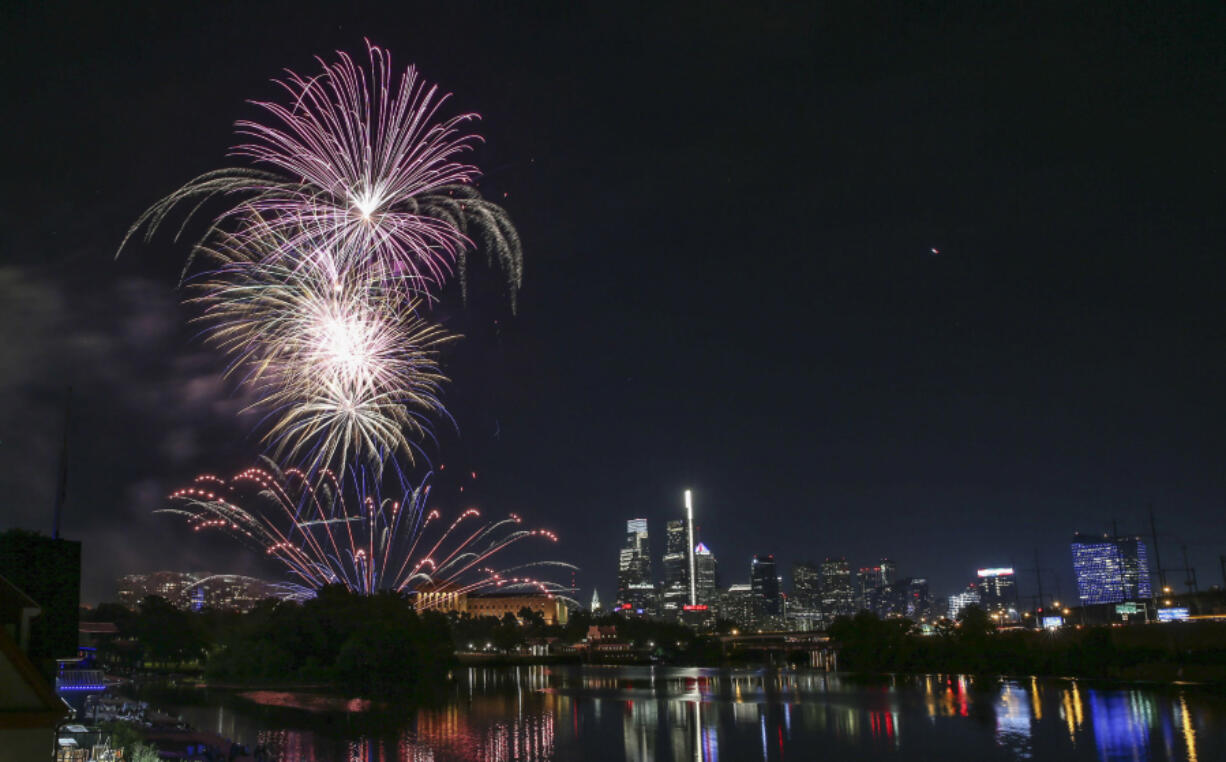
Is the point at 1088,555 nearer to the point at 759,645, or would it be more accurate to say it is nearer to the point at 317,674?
the point at 759,645

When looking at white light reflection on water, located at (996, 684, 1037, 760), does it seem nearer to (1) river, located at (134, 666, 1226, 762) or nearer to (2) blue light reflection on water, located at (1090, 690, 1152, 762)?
(1) river, located at (134, 666, 1226, 762)

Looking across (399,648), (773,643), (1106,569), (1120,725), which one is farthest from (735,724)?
(1106,569)

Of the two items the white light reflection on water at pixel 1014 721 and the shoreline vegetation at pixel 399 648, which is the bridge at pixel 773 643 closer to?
the shoreline vegetation at pixel 399 648

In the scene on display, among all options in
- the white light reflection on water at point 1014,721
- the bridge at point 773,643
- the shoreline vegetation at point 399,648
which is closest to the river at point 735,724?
the white light reflection on water at point 1014,721

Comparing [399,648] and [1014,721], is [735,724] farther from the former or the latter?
[399,648]

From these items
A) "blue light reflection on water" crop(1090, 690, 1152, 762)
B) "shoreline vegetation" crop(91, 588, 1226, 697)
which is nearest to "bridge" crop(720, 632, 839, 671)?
"shoreline vegetation" crop(91, 588, 1226, 697)

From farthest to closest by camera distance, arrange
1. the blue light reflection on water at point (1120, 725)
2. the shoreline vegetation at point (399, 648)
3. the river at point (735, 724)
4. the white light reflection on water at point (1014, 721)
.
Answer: the shoreline vegetation at point (399, 648), the white light reflection on water at point (1014, 721), the river at point (735, 724), the blue light reflection on water at point (1120, 725)
